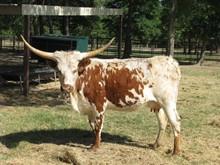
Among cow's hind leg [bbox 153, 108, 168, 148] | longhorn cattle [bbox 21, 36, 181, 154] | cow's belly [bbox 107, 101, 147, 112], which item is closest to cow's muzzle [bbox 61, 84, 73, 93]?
longhorn cattle [bbox 21, 36, 181, 154]

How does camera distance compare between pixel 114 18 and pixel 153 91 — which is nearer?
pixel 153 91

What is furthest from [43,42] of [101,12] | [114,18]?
[114,18]

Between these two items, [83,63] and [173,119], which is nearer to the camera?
[83,63]

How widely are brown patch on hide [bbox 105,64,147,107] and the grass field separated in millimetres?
982

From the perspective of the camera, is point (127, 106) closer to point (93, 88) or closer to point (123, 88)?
point (123, 88)

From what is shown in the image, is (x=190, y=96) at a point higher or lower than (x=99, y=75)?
lower

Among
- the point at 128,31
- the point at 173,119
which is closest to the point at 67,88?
the point at 173,119

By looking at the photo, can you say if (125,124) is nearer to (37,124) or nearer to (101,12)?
(37,124)

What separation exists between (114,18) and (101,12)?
57.2 ft

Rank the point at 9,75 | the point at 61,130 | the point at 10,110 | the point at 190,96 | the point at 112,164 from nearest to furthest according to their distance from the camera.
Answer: the point at 112,164
the point at 61,130
the point at 10,110
the point at 190,96
the point at 9,75

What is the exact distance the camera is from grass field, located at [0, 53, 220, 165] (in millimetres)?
7336

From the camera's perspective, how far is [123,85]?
25.3 feet

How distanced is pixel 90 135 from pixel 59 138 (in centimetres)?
71

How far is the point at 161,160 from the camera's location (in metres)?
7.31
